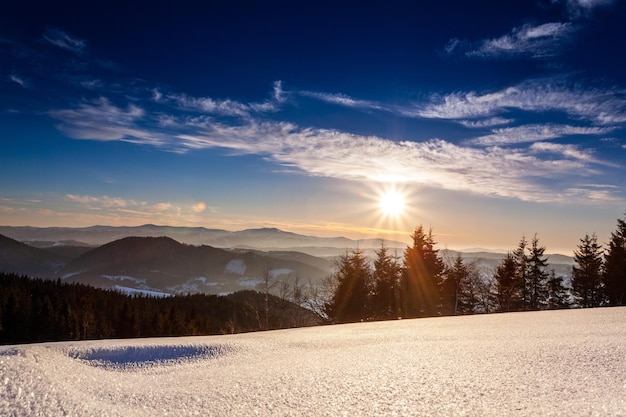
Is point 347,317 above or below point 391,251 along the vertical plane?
below

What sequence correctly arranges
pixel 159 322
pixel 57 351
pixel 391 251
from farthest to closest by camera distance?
pixel 159 322 → pixel 391 251 → pixel 57 351

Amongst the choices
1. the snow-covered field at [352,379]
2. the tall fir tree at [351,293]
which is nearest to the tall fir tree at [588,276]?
the tall fir tree at [351,293]

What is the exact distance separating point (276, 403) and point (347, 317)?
89.4ft

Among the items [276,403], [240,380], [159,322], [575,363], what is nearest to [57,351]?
[240,380]

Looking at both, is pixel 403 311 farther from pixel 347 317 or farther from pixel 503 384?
pixel 503 384

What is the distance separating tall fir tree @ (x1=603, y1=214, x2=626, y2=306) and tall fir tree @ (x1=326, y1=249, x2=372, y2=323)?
739 inches

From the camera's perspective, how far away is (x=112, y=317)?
64250 millimetres

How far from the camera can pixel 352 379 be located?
488 centimetres

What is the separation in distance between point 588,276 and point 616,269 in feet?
10.2

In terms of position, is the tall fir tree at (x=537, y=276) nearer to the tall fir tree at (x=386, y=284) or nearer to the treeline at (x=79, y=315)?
the tall fir tree at (x=386, y=284)

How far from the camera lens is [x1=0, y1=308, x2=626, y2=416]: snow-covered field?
3766 millimetres

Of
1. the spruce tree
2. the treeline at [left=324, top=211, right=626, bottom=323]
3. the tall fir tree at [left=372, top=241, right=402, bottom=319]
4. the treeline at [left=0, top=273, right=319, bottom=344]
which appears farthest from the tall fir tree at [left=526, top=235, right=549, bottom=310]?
the treeline at [left=0, top=273, right=319, bottom=344]

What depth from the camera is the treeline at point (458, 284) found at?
30.1m

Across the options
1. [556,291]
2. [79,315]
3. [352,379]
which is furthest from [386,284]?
[79,315]
